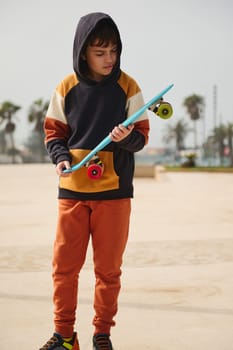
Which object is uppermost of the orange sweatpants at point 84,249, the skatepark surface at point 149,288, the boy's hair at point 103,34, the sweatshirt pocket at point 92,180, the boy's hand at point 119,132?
the boy's hair at point 103,34

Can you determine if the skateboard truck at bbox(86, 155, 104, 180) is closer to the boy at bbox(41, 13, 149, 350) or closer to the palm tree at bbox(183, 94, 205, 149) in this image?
the boy at bbox(41, 13, 149, 350)

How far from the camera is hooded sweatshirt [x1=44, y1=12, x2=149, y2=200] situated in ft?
8.52

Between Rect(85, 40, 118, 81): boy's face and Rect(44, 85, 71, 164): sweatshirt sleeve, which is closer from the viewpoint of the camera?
Rect(85, 40, 118, 81): boy's face

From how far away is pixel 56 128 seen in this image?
269 cm

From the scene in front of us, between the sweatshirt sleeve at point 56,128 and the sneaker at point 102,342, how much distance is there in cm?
87

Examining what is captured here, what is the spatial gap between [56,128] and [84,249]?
0.61 metres

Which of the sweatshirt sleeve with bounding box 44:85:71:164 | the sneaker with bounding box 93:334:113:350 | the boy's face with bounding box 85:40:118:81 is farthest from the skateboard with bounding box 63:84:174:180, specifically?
the sneaker with bounding box 93:334:113:350

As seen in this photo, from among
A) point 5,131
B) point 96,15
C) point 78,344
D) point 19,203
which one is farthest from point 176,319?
point 5,131

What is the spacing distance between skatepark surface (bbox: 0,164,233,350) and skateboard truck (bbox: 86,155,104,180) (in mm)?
890

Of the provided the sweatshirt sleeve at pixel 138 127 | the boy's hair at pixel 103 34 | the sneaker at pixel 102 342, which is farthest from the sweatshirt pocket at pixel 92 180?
the sneaker at pixel 102 342

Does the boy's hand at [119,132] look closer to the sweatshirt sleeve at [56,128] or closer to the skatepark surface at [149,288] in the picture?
the sweatshirt sleeve at [56,128]

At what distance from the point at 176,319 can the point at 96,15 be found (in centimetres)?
174

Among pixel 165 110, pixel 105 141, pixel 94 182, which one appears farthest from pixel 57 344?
pixel 165 110

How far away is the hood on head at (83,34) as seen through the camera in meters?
2.51
